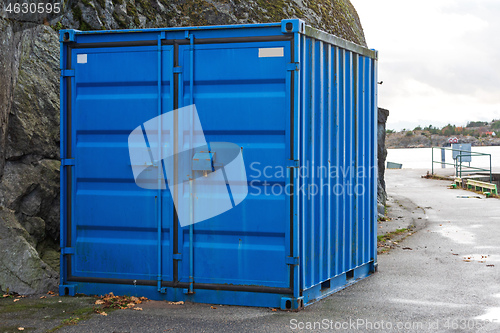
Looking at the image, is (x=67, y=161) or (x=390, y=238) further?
(x=390, y=238)

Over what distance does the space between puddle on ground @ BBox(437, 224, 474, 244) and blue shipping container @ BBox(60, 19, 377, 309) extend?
211 inches

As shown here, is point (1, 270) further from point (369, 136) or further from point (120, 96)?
point (369, 136)

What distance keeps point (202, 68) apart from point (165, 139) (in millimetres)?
939

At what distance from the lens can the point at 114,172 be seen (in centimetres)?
671

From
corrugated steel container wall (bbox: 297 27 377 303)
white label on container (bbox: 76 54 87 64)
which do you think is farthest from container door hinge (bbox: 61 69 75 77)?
corrugated steel container wall (bbox: 297 27 377 303)

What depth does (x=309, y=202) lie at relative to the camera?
6523mm

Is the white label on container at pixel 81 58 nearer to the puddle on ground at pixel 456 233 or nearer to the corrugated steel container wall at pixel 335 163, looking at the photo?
the corrugated steel container wall at pixel 335 163

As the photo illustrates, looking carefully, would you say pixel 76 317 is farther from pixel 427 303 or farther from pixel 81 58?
pixel 427 303

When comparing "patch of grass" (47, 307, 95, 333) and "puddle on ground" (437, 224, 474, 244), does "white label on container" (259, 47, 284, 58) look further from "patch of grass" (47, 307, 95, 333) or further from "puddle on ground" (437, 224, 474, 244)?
"puddle on ground" (437, 224, 474, 244)

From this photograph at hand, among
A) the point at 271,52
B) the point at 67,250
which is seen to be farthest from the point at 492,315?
the point at 67,250

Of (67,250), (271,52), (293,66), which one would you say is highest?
(271,52)

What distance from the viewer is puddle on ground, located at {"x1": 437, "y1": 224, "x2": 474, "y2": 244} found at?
1138 cm

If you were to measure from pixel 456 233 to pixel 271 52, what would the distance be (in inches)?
315

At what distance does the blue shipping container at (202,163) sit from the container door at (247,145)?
0.01 m
